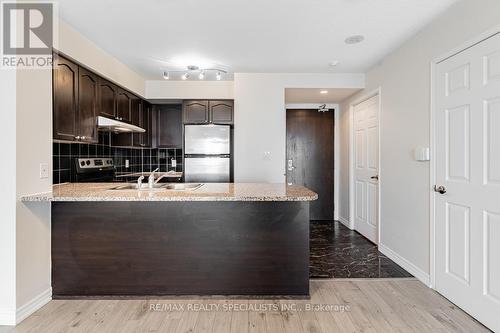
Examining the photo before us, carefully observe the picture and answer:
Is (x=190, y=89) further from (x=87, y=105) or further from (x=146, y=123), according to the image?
(x=87, y=105)

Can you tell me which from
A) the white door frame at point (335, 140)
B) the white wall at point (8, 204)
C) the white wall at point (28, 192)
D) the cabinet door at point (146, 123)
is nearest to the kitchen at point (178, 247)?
the white wall at point (28, 192)

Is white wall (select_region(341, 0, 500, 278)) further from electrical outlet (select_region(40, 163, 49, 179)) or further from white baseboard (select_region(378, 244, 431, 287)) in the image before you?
electrical outlet (select_region(40, 163, 49, 179))

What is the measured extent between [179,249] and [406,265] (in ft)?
7.69

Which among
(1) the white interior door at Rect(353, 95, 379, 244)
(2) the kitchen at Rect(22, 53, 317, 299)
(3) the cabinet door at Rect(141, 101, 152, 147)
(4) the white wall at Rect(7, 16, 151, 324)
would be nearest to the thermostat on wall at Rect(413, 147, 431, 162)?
(1) the white interior door at Rect(353, 95, 379, 244)

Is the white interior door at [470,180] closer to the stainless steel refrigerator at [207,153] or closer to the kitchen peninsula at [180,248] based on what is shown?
the kitchen peninsula at [180,248]

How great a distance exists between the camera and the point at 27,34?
2133 mm

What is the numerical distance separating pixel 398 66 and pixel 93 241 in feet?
11.5

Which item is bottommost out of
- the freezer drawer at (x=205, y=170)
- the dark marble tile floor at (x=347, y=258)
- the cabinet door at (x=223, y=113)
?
the dark marble tile floor at (x=347, y=258)

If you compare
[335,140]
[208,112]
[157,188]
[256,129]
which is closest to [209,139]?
[208,112]

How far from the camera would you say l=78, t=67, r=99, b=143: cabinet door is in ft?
9.23

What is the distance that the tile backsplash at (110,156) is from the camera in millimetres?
2996

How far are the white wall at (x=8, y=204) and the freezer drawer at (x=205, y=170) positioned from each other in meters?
2.24

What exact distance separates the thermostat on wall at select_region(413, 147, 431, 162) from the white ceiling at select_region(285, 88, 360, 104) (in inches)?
69.4

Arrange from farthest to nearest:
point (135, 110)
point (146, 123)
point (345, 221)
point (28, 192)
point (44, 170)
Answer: point (345, 221), point (146, 123), point (135, 110), point (44, 170), point (28, 192)
